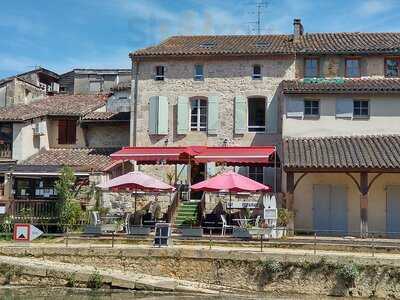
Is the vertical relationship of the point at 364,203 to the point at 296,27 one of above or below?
below

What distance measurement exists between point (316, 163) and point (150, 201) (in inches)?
331

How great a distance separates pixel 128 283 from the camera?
2292 centimetres

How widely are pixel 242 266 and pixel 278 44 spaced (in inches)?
713

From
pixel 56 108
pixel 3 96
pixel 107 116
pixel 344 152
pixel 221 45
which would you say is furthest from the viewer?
pixel 3 96

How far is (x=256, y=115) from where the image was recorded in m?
36.7

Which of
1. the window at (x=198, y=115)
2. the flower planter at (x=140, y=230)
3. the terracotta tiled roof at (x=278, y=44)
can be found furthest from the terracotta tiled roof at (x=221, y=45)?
Answer: the flower planter at (x=140, y=230)

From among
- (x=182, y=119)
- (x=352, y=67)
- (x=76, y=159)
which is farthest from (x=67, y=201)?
(x=352, y=67)

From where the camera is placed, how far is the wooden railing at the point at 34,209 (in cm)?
3158

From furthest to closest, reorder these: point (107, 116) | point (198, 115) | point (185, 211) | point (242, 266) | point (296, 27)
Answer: point (107, 116) < point (296, 27) < point (198, 115) < point (185, 211) < point (242, 266)

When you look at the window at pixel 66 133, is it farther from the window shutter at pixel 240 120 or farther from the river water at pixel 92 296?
the river water at pixel 92 296

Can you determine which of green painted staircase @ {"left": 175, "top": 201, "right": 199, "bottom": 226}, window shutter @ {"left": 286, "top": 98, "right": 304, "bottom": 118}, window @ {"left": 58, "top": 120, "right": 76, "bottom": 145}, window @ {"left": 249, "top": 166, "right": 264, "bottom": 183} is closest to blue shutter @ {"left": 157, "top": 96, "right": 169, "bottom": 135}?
window @ {"left": 249, "top": 166, "right": 264, "bottom": 183}

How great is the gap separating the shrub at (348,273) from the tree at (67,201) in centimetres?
1281

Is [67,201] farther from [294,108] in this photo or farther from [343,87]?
[343,87]

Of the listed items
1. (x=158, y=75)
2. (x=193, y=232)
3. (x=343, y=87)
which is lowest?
(x=193, y=232)
